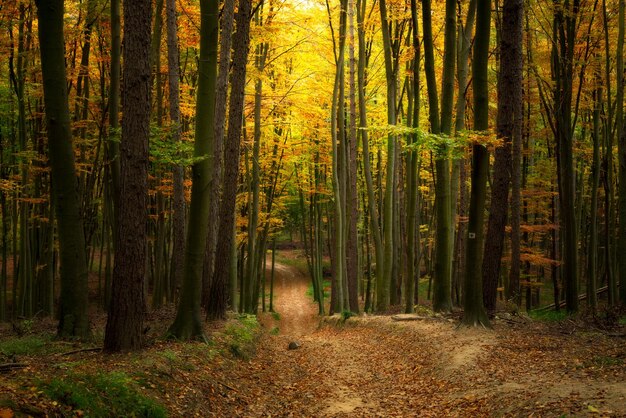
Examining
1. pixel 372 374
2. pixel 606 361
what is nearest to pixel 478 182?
pixel 606 361

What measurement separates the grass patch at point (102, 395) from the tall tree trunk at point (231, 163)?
612 centimetres

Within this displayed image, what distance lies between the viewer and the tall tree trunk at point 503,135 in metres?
11.0

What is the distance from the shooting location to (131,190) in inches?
291

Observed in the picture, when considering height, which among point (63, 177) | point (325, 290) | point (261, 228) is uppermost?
point (63, 177)

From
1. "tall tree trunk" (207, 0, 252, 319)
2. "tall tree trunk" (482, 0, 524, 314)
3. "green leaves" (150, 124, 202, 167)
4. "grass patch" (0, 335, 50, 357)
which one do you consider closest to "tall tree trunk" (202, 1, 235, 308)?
"tall tree trunk" (207, 0, 252, 319)

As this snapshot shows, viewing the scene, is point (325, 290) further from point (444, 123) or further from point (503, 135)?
point (503, 135)

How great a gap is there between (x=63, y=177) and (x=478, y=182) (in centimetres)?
793

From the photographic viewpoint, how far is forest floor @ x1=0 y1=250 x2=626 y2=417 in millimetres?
5727

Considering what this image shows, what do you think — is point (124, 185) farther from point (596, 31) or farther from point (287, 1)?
point (596, 31)

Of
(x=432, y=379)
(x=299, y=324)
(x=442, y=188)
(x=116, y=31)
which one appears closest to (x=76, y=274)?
(x=116, y=31)

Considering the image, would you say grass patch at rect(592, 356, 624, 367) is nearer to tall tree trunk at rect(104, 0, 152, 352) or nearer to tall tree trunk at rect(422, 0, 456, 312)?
tall tree trunk at rect(422, 0, 456, 312)

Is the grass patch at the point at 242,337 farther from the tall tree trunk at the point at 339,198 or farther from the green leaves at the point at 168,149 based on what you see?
the tall tree trunk at the point at 339,198

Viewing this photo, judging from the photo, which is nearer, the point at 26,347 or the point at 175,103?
the point at 26,347

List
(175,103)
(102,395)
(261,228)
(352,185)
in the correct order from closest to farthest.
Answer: (102,395), (175,103), (352,185), (261,228)
